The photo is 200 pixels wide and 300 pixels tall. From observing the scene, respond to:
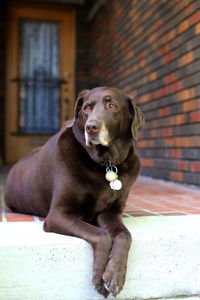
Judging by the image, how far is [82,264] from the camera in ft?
5.57

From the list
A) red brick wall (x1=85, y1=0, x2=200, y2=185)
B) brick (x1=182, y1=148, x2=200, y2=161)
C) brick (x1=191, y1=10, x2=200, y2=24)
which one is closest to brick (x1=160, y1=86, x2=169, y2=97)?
red brick wall (x1=85, y1=0, x2=200, y2=185)

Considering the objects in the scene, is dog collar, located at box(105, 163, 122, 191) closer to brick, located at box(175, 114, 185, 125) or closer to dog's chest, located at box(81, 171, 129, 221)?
dog's chest, located at box(81, 171, 129, 221)

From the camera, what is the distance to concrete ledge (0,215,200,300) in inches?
64.8


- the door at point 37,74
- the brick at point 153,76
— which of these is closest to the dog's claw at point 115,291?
the brick at point 153,76

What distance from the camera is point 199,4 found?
10.8 ft

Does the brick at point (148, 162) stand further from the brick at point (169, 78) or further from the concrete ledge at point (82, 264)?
the concrete ledge at point (82, 264)

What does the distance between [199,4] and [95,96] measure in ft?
5.96

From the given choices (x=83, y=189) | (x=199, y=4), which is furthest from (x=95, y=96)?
(x=199, y=4)

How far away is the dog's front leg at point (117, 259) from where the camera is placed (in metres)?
1.59

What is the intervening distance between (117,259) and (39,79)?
581cm

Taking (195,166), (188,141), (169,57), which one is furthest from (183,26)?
(195,166)

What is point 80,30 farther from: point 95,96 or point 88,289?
point 88,289

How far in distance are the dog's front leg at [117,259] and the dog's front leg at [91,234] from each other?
0.03 metres

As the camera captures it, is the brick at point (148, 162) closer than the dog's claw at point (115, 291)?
No
